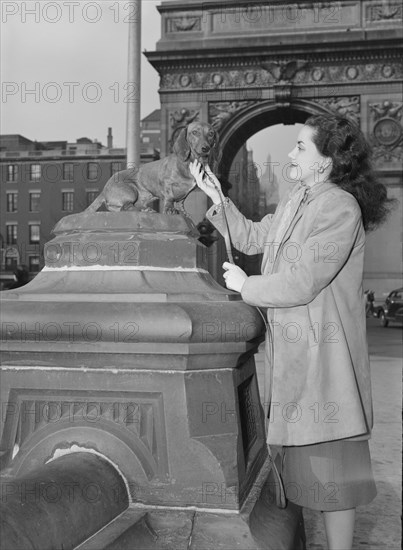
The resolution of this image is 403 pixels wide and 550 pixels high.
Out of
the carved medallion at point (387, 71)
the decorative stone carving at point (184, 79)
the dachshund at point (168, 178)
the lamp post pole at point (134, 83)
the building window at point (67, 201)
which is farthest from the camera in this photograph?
the building window at point (67, 201)

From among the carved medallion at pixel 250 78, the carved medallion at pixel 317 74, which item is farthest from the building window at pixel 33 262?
the carved medallion at pixel 317 74

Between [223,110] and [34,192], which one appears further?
[34,192]

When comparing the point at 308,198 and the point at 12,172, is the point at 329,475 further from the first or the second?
the point at 12,172

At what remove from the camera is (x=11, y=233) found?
2409 inches

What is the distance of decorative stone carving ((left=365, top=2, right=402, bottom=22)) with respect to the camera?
21.2 m

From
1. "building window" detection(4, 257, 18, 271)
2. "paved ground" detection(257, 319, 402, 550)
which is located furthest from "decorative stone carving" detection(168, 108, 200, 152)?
"building window" detection(4, 257, 18, 271)

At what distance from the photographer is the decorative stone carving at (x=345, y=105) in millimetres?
21672

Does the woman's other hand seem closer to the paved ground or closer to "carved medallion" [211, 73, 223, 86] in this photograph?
the paved ground

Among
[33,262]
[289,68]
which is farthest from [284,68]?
[33,262]

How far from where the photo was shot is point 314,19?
21578mm

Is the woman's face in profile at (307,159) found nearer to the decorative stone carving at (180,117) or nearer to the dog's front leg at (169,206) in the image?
the dog's front leg at (169,206)

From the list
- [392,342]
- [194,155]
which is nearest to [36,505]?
[194,155]

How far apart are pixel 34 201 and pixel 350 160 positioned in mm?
60538

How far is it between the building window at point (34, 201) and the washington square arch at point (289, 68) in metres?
39.8
